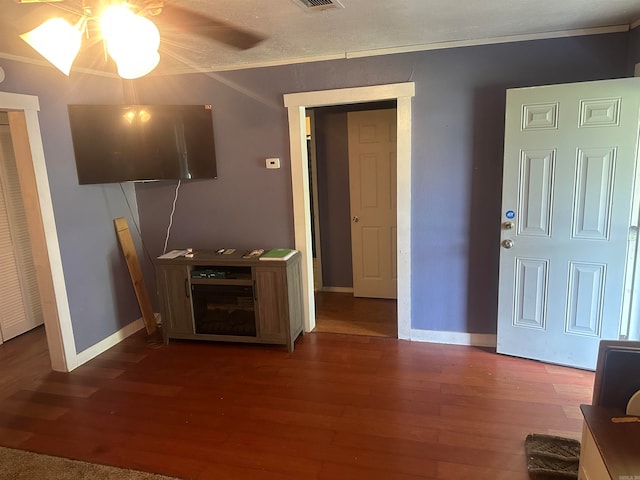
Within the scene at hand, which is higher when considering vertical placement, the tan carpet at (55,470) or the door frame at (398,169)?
the door frame at (398,169)

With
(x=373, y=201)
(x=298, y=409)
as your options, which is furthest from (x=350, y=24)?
(x=298, y=409)

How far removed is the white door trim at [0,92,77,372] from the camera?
278 centimetres

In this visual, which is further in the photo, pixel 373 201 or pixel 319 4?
pixel 373 201

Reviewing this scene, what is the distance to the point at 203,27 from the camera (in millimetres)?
2455

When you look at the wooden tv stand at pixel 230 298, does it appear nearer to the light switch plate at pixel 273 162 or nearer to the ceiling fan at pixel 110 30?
the light switch plate at pixel 273 162

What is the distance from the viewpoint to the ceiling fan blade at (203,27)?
2.23 meters

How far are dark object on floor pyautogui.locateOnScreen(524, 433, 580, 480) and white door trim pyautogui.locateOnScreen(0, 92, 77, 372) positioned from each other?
314cm

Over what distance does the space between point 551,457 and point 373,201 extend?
282 cm

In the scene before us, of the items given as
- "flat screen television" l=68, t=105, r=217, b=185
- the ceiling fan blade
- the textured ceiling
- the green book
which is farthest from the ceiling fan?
the green book

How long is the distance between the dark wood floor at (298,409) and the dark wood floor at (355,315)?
0.25 m

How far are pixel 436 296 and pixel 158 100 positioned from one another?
2.88m

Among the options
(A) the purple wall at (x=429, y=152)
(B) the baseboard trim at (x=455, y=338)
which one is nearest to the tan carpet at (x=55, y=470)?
(A) the purple wall at (x=429, y=152)

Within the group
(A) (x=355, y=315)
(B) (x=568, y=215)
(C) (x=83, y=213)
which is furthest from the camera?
(A) (x=355, y=315)

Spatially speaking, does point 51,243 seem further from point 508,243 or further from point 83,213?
point 508,243
